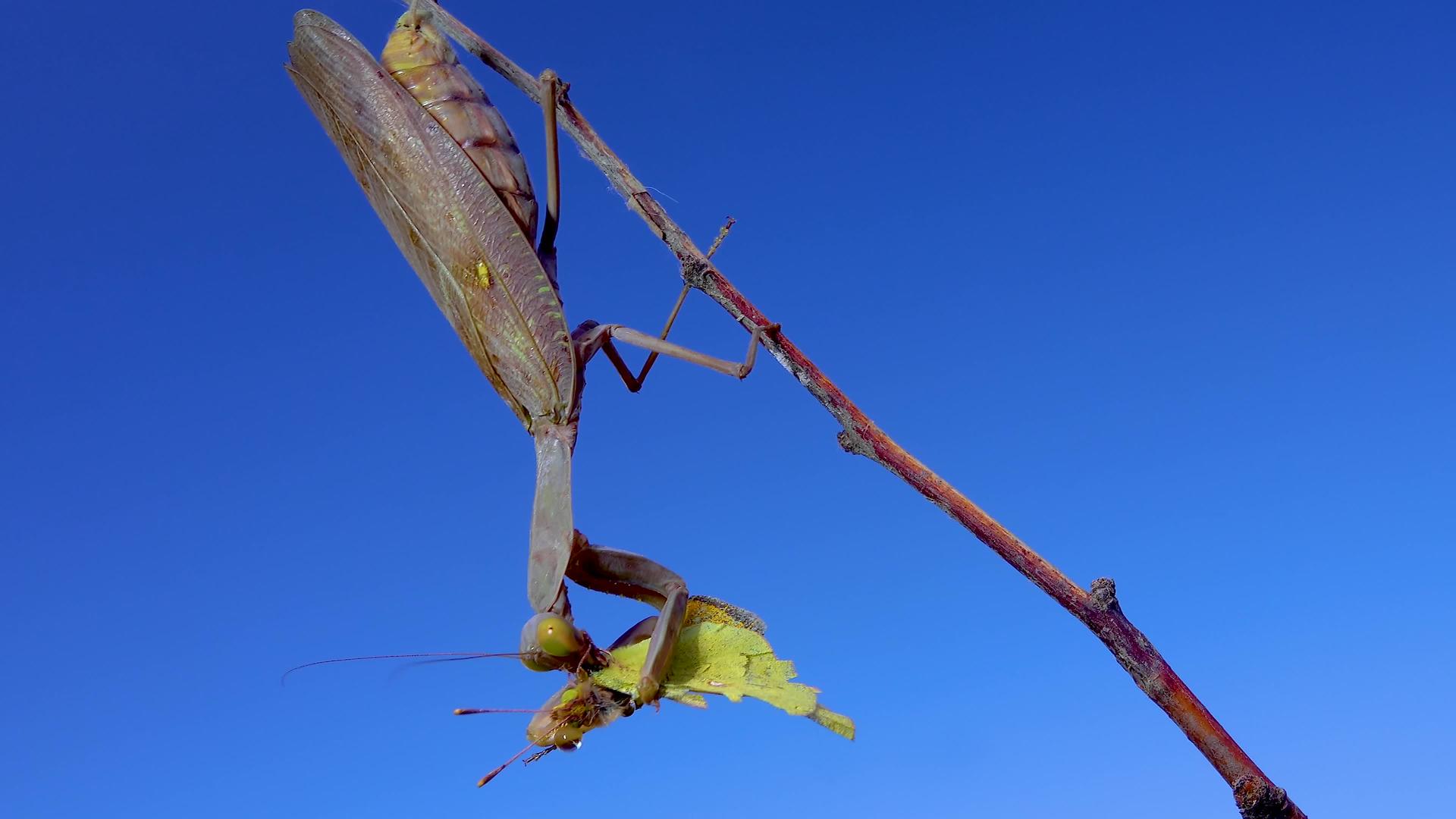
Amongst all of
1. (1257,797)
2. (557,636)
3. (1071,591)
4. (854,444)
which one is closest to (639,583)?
(557,636)

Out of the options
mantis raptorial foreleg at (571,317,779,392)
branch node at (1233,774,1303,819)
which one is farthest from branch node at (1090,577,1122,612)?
mantis raptorial foreleg at (571,317,779,392)

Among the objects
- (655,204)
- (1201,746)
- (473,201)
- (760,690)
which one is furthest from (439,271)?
(1201,746)

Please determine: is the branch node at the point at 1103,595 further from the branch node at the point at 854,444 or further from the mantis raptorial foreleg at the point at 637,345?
the mantis raptorial foreleg at the point at 637,345

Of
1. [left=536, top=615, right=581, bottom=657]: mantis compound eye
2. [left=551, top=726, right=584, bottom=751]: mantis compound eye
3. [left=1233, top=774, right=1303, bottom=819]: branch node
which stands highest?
[left=536, top=615, right=581, bottom=657]: mantis compound eye

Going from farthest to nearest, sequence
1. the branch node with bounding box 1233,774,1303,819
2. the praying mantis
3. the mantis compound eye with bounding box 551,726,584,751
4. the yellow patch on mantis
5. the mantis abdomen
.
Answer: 1. the mantis abdomen
2. the praying mantis
3. the mantis compound eye with bounding box 551,726,584,751
4. the yellow patch on mantis
5. the branch node with bounding box 1233,774,1303,819

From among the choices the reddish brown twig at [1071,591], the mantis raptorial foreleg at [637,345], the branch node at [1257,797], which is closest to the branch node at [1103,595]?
the reddish brown twig at [1071,591]

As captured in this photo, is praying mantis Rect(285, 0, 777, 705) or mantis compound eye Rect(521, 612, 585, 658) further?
praying mantis Rect(285, 0, 777, 705)

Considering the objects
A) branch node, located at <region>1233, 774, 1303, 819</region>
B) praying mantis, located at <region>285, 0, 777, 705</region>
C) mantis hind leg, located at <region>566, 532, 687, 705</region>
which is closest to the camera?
branch node, located at <region>1233, 774, 1303, 819</region>

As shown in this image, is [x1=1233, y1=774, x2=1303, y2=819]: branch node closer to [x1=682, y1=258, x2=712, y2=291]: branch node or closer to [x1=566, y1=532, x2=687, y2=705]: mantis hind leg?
[x1=566, y1=532, x2=687, y2=705]: mantis hind leg
